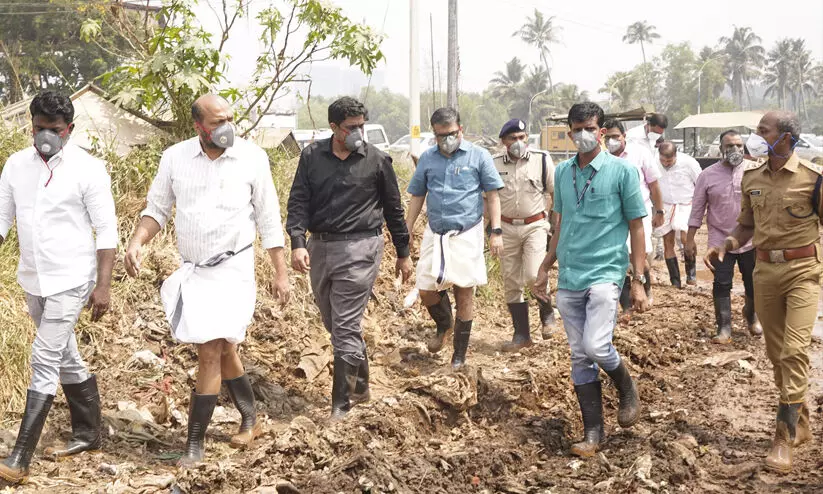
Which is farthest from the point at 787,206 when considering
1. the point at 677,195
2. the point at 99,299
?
the point at 677,195

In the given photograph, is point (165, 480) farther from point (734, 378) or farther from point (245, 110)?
point (245, 110)

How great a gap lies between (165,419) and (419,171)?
279cm

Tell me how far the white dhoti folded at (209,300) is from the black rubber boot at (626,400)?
2.25 metres

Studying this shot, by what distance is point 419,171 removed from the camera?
24.3 ft

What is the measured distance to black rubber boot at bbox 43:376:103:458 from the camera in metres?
5.39

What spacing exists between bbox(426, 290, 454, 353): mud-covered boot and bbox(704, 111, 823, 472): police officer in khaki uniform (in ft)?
10.1

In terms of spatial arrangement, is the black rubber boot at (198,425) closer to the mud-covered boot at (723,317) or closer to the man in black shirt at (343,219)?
the man in black shirt at (343,219)

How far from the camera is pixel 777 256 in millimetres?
5363

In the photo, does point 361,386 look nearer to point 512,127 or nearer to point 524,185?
point 524,185

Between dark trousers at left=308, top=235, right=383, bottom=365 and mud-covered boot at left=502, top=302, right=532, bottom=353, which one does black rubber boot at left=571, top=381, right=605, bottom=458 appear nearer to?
dark trousers at left=308, top=235, right=383, bottom=365

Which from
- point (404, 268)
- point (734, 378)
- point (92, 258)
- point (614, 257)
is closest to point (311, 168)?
point (404, 268)

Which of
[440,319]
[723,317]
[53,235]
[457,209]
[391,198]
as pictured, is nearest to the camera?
[53,235]

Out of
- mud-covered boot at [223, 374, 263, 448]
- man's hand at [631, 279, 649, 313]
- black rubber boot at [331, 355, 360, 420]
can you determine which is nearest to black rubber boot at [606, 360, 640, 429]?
man's hand at [631, 279, 649, 313]

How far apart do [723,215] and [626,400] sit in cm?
380
